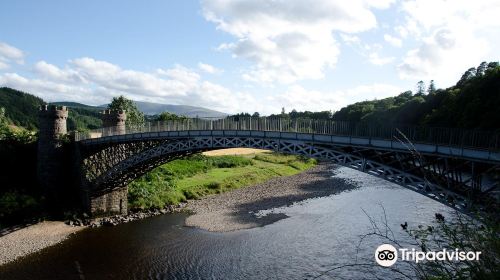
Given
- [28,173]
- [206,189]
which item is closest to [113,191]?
[28,173]

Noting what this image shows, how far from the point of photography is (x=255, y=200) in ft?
135

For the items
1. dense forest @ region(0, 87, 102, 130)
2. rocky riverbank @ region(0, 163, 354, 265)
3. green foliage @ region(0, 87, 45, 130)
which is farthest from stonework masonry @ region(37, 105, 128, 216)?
green foliage @ region(0, 87, 45, 130)

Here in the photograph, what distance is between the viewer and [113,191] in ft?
117

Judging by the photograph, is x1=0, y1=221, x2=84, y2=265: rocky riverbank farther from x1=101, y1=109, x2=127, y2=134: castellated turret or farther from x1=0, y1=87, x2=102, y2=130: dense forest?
x1=0, y1=87, x2=102, y2=130: dense forest

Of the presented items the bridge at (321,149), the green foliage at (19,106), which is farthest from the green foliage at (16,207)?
the green foliage at (19,106)

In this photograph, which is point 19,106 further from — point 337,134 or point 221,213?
point 337,134

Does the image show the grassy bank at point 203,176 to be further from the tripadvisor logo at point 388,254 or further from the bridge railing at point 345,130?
the tripadvisor logo at point 388,254

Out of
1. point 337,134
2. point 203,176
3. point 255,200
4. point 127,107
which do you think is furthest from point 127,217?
point 127,107

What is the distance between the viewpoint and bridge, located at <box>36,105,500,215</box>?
52.3ft

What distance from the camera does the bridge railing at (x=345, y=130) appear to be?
16.2m

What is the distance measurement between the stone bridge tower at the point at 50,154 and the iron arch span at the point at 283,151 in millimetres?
2199

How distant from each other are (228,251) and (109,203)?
609 inches

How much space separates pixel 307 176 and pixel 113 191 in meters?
32.1

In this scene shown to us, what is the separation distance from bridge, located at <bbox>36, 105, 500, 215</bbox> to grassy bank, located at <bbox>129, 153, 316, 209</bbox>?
128 inches
